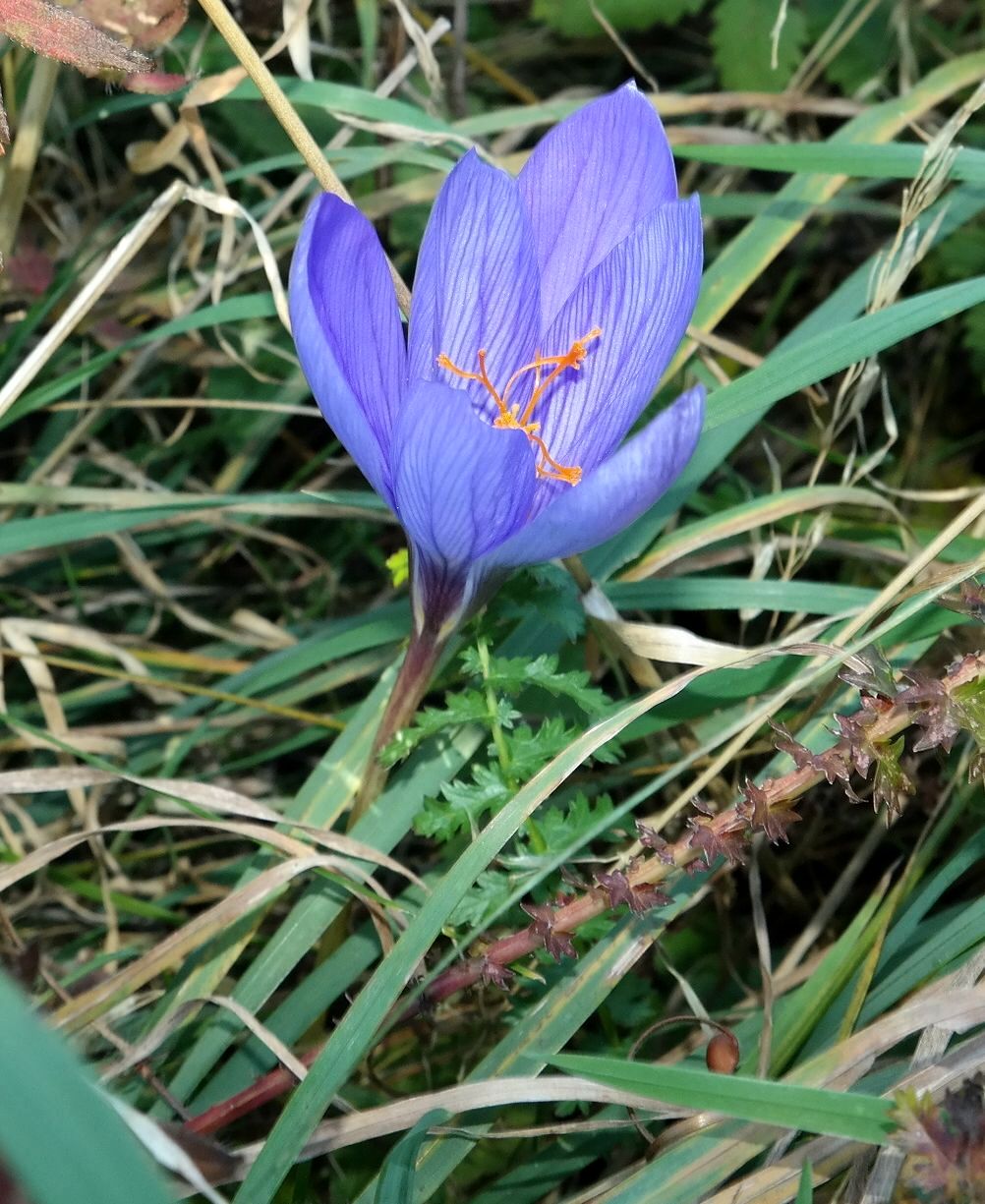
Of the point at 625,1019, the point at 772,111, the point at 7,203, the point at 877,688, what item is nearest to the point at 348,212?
the point at 877,688

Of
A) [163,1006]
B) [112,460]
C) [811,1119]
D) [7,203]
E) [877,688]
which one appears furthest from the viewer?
[112,460]

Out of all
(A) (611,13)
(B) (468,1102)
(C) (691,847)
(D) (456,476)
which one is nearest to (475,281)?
(D) (456,476)

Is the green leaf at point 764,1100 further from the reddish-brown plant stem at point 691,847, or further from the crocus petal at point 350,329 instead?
the crocus petal at point 350,329

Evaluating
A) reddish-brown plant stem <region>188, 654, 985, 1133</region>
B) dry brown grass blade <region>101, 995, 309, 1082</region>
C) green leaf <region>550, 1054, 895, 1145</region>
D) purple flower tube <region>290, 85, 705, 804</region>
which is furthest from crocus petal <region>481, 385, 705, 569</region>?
dry brown grass blade <region>101, 995, 309, 1082</region>

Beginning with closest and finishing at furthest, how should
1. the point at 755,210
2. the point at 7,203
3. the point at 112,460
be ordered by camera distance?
the point at 7,203 < the point at 755,210 < the point at 112,460

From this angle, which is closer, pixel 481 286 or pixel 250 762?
pixel 481 286

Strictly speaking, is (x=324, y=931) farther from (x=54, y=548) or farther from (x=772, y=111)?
(x=772, y=111)

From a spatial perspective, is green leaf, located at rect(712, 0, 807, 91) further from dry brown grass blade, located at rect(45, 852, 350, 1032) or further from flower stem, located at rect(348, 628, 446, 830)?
dry brown grass blade, located at rect(45, 852, 350, 1032)
